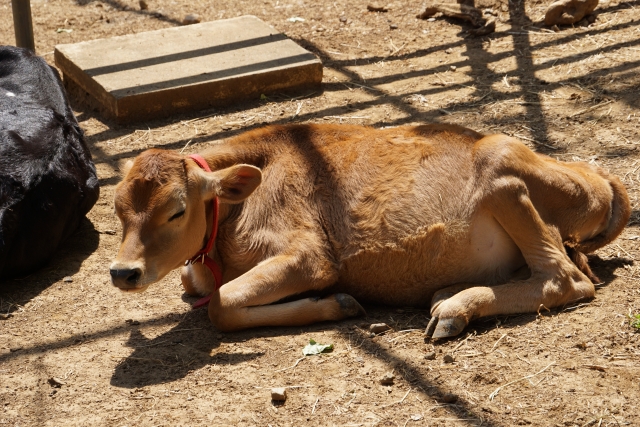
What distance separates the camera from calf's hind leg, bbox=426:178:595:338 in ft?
19.9

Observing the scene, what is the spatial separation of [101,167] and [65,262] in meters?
1.67

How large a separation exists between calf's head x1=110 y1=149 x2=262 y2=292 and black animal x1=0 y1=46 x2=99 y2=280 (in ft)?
4.23

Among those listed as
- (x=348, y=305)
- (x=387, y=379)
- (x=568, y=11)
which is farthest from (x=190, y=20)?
Result: (x=387, y=379)

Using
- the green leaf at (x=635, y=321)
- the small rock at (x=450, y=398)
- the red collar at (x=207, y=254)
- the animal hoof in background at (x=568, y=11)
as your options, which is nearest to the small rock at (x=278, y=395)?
the small rock at (x=450, y=398)

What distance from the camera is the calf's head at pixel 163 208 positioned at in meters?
5.69

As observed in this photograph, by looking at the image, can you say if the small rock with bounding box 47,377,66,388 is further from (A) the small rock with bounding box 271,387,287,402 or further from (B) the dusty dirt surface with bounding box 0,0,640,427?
(A) the small rock with bounding box 271,387,287,402

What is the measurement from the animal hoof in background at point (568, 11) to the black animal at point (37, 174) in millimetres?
6379

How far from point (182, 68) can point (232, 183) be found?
457 centimetres

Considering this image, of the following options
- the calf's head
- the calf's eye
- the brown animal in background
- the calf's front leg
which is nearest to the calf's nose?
the calf's head

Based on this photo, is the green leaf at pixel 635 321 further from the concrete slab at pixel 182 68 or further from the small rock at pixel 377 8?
the small rock at pixel 377 8

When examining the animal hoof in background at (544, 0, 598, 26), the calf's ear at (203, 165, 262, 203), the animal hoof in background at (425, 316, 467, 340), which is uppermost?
the calf's ear at (203, 165, 262, 203)

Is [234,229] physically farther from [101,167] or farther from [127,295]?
[101,167]

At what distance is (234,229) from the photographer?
6484 mm

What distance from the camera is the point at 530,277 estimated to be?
249 inches
